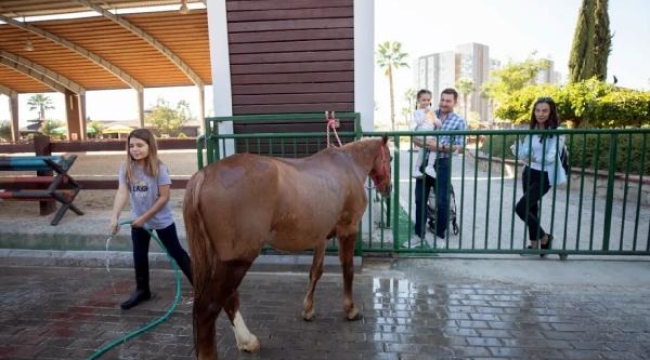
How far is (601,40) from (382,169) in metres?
22.6

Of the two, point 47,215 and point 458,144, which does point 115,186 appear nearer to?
point 47,215

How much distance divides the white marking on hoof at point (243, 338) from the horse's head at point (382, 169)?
176 cm

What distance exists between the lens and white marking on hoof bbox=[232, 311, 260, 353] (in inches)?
117

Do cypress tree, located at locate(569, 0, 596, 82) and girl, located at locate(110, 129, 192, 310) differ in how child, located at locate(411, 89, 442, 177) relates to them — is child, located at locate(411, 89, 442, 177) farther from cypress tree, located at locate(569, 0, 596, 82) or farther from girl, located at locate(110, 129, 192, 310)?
cypress tree, located at locate(569, 0, 596, 82)

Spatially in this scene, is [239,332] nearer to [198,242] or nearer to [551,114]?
[198,242]

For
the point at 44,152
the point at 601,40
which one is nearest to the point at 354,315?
the point at 44,152

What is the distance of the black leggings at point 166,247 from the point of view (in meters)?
3.85

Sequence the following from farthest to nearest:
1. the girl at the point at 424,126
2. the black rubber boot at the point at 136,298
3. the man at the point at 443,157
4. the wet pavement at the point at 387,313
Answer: the girl at the point at 424,126 → the man at the point at 443,157 → the black rubber boot at the point at 136,298 → the wet pavement at the point at 387,313

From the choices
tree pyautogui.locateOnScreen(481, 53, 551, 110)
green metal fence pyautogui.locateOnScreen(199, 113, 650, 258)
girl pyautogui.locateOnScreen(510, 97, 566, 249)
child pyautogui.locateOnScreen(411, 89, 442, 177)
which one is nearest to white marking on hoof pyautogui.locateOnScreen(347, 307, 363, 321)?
green metal fence pyautogui.locateOnScreen(199, 113, 650, 258)

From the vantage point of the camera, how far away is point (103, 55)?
23188mm

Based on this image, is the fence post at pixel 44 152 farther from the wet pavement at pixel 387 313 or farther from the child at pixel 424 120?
the child at pixel 424 120

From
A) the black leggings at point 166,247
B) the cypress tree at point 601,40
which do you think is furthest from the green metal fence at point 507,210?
the cypress tree at point 601,40

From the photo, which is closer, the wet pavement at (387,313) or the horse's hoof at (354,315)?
the wet pavement at (387,313)

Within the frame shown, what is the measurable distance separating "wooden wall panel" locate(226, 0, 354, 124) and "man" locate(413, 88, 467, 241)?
1227 mm
